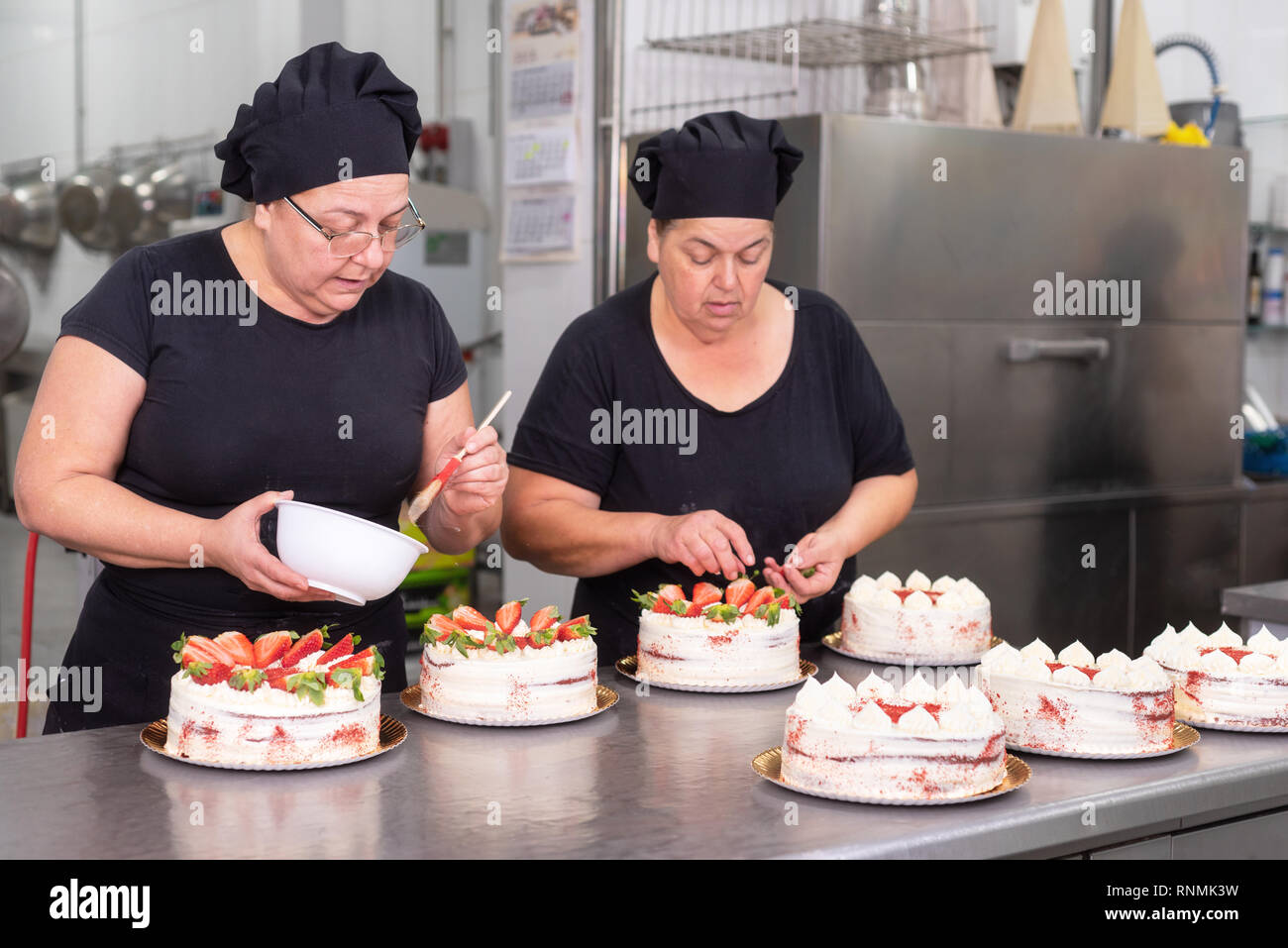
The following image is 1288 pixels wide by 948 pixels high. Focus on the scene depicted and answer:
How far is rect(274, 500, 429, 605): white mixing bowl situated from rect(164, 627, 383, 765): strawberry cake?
97mm

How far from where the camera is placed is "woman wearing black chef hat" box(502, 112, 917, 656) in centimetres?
233

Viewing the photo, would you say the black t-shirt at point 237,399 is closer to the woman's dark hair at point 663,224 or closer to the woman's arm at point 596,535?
the woman's arm at point 596,535

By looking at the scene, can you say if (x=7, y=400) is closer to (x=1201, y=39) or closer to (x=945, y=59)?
(x=945, y=59)

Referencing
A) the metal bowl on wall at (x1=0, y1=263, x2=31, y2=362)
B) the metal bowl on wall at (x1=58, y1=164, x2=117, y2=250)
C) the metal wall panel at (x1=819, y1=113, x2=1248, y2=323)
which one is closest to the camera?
the metal bowl on wall at (x1=0, y1=263, x2=31, y2=362)

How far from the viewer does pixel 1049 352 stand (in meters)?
3.95

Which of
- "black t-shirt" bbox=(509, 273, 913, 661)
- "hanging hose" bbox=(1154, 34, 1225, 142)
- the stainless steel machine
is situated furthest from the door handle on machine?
"black t-shirt" bbox=(509, 273, 913, 661)

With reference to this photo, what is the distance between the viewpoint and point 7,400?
3863 mm

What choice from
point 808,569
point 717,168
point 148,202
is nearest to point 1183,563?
point 808,569

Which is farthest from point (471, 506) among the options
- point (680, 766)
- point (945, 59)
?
point (945, 59)

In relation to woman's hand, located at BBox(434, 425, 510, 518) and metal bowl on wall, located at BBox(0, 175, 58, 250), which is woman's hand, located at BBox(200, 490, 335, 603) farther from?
metal bowl on wall, located at BBox(0, 175, 58, 250)

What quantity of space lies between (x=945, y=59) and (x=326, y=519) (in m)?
3.10

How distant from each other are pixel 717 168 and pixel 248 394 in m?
0.82

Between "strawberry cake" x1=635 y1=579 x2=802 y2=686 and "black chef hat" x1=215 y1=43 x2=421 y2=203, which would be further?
"strawberry cake" x1=635 y1=579 x2=802 y2=686

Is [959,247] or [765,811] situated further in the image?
[959,247]
